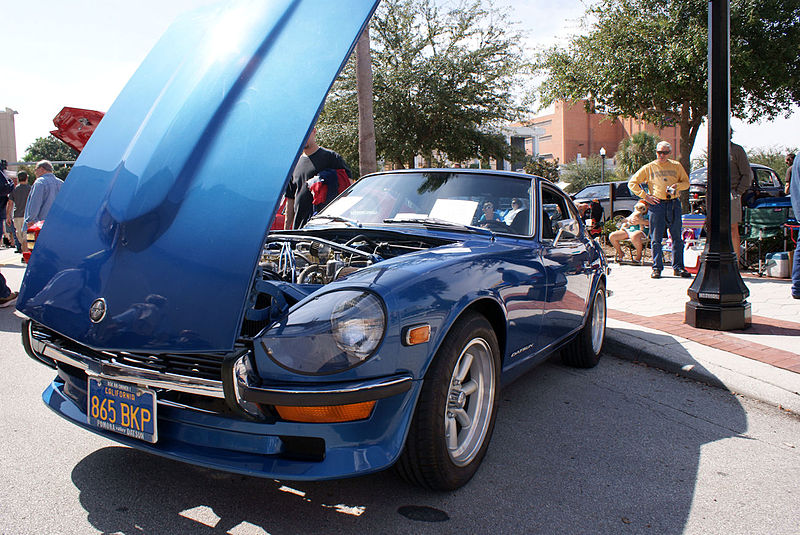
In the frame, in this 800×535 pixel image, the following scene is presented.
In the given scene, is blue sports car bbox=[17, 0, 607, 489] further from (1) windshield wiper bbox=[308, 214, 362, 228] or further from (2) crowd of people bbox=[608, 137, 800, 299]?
(2) crowd of people bbox=[608, 137, 800, 299]

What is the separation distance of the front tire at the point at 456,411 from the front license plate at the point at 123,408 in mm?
953

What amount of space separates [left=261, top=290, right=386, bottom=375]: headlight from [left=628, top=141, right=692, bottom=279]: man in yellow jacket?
7001mm

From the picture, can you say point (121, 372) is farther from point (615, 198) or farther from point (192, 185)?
point (615, 198)

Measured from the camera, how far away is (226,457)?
204 cm

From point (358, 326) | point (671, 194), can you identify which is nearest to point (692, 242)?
point (671, 194)

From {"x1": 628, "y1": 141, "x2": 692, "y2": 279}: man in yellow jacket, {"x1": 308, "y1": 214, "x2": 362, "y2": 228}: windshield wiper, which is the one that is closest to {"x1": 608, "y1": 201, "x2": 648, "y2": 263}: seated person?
{"x1": 628, "y1": 141, "x2": 692, "y2": 279}: man in yellow jacket

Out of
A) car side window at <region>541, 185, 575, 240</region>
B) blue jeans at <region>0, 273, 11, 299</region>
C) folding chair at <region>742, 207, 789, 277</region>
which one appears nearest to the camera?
car side window at <region>541, 185, 575, 240</region>

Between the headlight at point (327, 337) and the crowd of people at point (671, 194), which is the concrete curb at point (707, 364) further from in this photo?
the crowd of people at point (671, 194)

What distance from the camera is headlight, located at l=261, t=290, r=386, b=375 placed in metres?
2.01

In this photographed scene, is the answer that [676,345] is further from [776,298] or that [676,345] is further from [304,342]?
[304,342]

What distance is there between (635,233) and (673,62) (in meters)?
5.96

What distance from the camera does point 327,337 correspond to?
79.4 inches

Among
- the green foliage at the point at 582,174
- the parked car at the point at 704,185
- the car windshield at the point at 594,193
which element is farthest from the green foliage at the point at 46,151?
the parked car at the point at 704,185

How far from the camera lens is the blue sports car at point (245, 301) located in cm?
204
